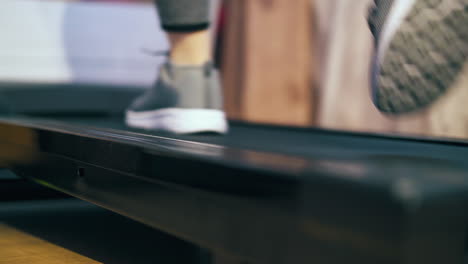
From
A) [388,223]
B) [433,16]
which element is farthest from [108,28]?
[388,223]

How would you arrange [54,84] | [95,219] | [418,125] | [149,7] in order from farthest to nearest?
[149,7] → [54,84] → [418,125] → [95,219]

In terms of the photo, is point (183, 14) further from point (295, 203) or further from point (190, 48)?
point (295, 203)

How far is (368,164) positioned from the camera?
1.90 feet

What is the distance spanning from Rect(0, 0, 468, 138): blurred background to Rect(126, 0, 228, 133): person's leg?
832mm

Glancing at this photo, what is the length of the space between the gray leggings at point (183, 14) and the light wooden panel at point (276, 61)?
3.94 feet

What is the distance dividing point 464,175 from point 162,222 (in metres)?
0.35

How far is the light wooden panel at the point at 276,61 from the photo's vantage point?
2428 mm

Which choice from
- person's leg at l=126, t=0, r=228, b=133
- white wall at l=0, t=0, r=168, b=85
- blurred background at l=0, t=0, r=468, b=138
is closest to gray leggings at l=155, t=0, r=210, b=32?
person's leg at l=126, t=0, r=228, b=133

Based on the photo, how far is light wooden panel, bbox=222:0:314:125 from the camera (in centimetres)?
243

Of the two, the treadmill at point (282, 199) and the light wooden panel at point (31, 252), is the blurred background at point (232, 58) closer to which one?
the light wooden panel at point (31, 252)

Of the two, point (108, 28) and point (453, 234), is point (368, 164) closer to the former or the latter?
point (453, 234)

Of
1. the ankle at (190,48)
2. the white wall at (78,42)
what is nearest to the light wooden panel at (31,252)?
the ankle at (190,48)

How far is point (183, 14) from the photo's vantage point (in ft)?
4.03

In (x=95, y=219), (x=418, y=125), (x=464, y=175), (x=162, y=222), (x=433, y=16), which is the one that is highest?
(x=433, y=16)
